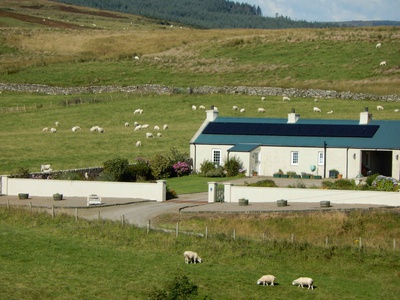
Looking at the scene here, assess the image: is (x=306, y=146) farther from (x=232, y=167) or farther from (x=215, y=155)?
(x=215, y=155)

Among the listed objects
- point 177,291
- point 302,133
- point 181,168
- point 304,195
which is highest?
point 302,133

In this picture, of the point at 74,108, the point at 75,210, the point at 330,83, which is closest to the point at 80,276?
the point at 75,210

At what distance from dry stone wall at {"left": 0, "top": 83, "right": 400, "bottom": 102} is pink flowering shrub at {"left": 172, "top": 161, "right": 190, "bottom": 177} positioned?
3202cm

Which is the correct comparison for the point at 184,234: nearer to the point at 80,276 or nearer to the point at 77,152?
the point at 80,276

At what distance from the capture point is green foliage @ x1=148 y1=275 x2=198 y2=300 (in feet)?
106

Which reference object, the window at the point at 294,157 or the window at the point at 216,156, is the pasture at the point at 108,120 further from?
the window at the point at 294,157

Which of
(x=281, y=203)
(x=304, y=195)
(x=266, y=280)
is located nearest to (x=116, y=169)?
(x=304, y=195)

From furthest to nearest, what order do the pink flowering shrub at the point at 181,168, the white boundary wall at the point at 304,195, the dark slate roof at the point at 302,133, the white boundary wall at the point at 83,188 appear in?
the pink flowering shrub at the point at 181,168 < the dark slate roof at the point at 302,133 < the white boundary wall at the point at 83,188 < the white boundary wall at the point at 304,195

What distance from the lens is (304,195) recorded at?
54031 mm

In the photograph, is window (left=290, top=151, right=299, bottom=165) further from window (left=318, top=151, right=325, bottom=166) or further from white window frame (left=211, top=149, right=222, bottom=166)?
white window frame (left=211, top=149, right=222, bottom=166)

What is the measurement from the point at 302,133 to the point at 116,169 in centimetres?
1556

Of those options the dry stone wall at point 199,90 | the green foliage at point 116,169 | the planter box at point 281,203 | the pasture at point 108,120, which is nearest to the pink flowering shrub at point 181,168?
the pasture at point 108,120

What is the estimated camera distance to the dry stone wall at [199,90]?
314ft

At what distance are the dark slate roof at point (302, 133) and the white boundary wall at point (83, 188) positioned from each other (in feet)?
42.1
